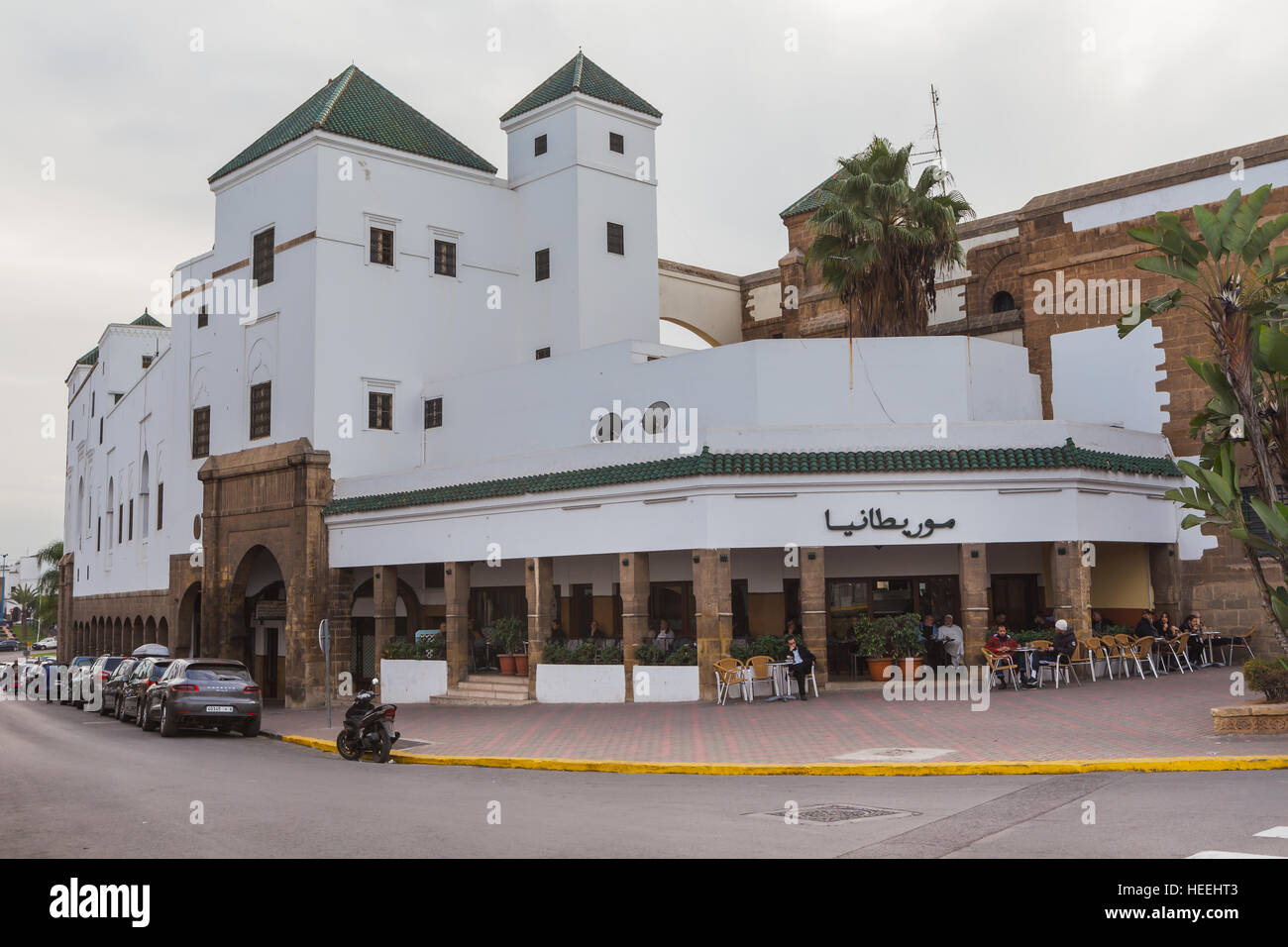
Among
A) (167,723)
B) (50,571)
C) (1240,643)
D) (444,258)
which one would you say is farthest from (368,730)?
(50,571)

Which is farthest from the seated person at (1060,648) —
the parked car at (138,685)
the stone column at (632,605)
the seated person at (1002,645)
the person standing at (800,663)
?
the parked car at (138,685)

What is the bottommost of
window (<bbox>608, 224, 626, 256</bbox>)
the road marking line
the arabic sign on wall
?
the road marking line

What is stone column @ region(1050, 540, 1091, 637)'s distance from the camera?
76.2 feet

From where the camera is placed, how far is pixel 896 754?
15070 mm

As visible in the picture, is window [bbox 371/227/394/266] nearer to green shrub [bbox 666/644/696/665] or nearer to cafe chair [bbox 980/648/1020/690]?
green shrub [bbox 666/644/696/665]

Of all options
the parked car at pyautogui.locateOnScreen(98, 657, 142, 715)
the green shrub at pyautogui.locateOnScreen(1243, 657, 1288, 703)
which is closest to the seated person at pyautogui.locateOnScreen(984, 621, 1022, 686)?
the green shrub at pyautogui.locateOnScreen(1243, 657, 1288, 703)

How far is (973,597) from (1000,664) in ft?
4.43

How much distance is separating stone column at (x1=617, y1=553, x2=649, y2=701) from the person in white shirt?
236 inches

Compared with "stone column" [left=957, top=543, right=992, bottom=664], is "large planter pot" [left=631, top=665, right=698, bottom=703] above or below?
below

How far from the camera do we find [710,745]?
55.9 ft

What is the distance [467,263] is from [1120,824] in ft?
97.9
